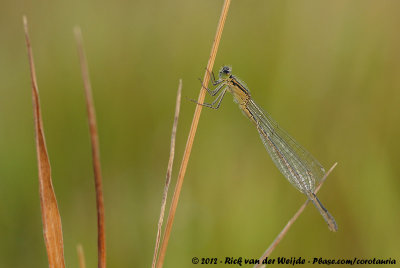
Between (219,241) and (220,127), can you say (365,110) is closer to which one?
(220,127)

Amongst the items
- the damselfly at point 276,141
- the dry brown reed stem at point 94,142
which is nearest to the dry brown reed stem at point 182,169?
the dry brown reed stem at point 94,142

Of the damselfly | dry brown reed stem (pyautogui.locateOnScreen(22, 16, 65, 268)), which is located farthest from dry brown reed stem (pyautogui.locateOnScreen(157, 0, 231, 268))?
the damselfly

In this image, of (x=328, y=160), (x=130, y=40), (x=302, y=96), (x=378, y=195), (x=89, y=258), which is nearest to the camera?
(x=89, y=258)

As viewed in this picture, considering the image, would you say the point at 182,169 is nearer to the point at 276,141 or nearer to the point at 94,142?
the point at 94,142

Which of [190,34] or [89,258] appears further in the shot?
[190,34]

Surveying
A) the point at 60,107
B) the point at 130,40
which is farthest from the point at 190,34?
the point at 60,107

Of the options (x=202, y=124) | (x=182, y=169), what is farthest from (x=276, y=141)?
(x=182, y=169)
